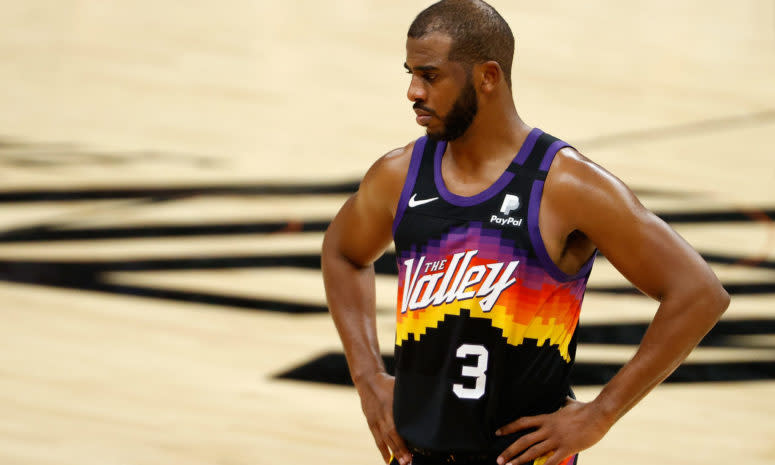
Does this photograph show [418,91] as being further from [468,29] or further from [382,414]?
[382,414]

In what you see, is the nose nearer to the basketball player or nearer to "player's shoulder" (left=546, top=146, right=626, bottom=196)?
the basketball player

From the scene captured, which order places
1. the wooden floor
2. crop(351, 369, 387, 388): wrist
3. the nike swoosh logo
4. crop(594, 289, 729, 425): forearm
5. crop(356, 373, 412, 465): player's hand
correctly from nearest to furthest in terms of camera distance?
1. crop(594, 289, 729, 425): forearm
2. the nike swoosh logo
3. crop(356, 373, 412, 465): player's hand
4. crop(351, 369, 387, 388): wrist
5. the wooden floor

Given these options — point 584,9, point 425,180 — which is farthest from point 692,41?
point 425,180

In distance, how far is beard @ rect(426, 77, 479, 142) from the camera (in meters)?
1.79

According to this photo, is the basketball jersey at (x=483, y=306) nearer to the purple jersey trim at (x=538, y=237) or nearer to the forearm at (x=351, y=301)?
the purple jersey trim at (x=538, y=237)

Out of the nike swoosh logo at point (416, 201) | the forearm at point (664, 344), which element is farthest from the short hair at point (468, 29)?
the forearm at point (664, 344)

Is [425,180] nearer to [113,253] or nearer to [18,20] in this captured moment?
[113,253]

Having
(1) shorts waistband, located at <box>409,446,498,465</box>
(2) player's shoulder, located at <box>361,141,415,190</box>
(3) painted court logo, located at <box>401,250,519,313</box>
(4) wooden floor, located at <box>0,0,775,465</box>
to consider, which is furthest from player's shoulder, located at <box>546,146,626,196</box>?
(4) wooden floor, located at <box>0,0,775,465</box>

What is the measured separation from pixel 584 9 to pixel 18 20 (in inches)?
206

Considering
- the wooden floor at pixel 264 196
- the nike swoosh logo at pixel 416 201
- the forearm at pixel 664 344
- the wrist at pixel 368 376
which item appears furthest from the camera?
the wooden floor at pixel 264 196

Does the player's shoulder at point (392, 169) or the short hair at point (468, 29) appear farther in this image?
the player's shoulder at point (392, 169)

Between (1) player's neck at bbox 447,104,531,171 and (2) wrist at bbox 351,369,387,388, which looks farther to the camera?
(2) wrist at bbox 351,369,387,388

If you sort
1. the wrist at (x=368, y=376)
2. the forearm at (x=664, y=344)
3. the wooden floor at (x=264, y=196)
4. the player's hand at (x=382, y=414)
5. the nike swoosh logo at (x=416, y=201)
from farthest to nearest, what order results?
the wooden floor at (x=264, y=196), the wrist at (x=368, y=376), the player's hand at (x=382, y=414), the nike swoosh logo at (x=416, y=201), the forearm at (x=664, y=344)

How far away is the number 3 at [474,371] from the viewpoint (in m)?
1.80
